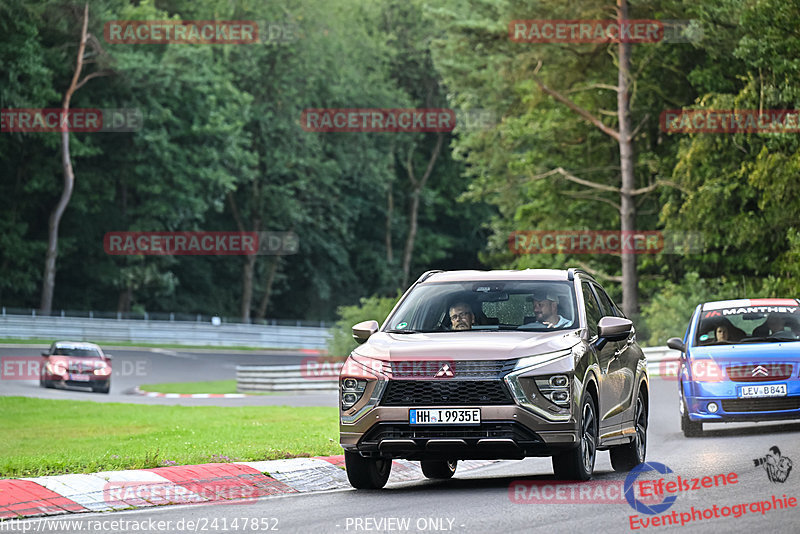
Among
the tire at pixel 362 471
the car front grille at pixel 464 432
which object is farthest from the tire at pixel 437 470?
the car front grille at pixel 464 432

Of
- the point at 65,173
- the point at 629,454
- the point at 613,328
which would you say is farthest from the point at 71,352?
the point at 613,328

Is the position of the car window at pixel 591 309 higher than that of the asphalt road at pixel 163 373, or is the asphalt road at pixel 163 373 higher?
the car window at pixel 591 309

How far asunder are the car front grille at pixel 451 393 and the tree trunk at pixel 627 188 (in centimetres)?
3735

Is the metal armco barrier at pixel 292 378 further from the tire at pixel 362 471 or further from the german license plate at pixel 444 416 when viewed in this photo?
the german license plate at pixel 444 416

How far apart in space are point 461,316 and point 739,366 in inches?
265

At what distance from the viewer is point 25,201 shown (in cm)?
6781

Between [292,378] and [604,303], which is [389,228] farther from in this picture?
[604,303]

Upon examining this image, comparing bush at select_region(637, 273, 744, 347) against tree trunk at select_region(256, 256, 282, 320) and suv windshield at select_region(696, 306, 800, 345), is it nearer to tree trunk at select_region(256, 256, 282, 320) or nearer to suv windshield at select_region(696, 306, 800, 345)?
suv windshield at select_region(696, 306, 800, 345)

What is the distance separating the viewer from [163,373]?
49.2 metres

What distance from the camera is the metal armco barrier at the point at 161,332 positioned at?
6109 centimetres

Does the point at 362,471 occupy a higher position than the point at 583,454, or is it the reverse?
the point at 583,454

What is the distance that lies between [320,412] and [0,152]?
42.7 m

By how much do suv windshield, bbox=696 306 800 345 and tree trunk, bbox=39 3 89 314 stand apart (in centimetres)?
4823

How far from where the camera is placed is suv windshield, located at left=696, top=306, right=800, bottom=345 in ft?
61.8
